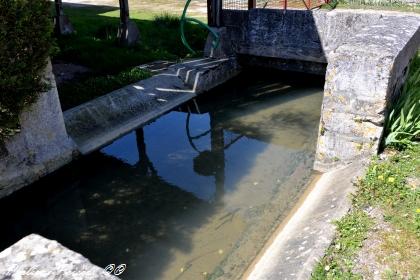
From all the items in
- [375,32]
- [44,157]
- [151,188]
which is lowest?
[151,188]

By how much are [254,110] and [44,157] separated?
17.8 ft

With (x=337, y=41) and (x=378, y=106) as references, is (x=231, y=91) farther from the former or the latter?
(x=378, y=106)

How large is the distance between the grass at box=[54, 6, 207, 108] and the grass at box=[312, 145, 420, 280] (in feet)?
22.2

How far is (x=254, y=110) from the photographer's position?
1085 centimetres

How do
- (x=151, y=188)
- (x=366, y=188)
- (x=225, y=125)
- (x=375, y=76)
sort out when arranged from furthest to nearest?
(x=225, y=125) → (x=151, y=188) → (x=375, y=76) → (x=366, y=188)

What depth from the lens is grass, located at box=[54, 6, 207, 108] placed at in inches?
397

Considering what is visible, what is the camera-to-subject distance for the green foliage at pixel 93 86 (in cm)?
950

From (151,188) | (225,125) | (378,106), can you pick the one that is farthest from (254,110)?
(378,106)

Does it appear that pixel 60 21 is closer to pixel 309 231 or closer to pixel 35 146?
pixel 35 146

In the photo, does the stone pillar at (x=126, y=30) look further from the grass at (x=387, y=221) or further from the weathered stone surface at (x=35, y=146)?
the grass at (x=387, y=221)

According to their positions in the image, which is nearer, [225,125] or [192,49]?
[225,125]

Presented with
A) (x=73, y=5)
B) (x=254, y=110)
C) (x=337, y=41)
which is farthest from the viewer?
(x=73, y=5)

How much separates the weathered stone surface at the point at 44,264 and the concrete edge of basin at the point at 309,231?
2.33m

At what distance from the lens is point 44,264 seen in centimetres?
222
